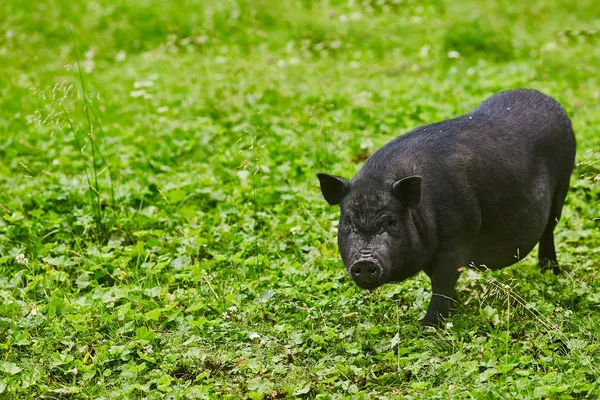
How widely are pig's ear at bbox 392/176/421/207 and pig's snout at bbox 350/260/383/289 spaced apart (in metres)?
0.42

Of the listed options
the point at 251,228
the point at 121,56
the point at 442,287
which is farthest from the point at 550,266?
the point at 121,56

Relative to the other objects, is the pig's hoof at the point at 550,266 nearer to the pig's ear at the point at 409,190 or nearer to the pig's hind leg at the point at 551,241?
the pig's hind leg at the point at 551,241

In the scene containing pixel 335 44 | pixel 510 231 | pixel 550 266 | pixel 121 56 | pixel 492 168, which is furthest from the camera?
pixel 121 56

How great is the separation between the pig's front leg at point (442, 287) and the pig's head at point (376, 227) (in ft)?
0.71

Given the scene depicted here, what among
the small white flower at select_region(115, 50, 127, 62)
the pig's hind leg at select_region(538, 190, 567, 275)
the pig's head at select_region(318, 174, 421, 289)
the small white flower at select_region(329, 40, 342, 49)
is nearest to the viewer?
the pig's head at select_region(318, 174, 421, 289)

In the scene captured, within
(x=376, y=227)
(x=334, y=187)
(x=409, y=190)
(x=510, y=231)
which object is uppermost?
(x=409, y=190)

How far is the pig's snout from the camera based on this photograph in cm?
457

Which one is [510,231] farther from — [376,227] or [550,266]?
[376,227]

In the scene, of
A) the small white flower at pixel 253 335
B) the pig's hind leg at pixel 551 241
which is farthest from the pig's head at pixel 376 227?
the pig's hind leg at pixel 551 241

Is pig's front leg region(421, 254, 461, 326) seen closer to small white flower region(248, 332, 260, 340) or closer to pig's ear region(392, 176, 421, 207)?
pig's ear region(392, 176, 421, 207)

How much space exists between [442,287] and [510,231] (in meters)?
0.66

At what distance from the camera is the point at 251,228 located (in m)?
6.43

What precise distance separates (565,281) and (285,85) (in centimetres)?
517

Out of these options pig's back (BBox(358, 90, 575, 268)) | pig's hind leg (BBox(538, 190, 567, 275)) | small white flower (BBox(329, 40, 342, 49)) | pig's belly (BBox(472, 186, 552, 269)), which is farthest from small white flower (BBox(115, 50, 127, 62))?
pig's belly (BBox(472, 186, 552, 269))
